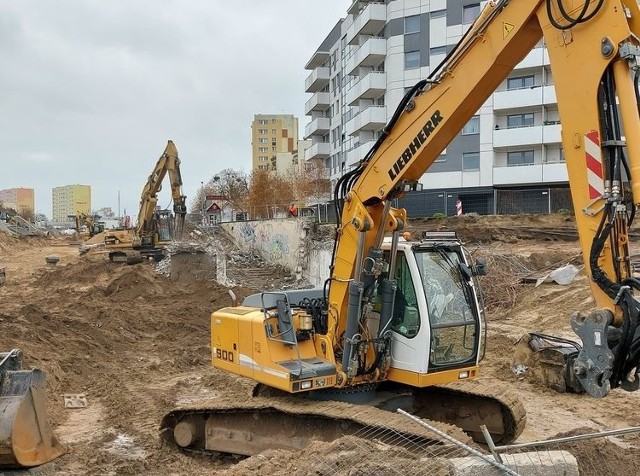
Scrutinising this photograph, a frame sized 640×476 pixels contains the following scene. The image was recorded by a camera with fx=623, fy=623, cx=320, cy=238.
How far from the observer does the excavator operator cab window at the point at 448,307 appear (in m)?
6.07

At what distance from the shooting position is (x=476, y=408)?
677 cm

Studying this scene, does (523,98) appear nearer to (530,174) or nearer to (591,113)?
(530,174)

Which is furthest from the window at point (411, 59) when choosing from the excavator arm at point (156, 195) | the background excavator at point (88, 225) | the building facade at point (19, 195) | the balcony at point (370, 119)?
the building facade at point (19, 195)

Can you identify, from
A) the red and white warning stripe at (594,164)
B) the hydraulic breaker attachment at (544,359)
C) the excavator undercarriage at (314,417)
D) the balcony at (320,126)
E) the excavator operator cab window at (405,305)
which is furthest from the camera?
the balcony at (320,126)

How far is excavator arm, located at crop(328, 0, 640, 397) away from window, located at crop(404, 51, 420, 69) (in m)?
36.0

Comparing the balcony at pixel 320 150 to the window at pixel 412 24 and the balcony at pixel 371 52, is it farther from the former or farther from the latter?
the window at pixel 412 24

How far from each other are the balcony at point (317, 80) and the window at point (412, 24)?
16066 millimetres

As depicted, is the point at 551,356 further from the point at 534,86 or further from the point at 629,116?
the point at 534,86

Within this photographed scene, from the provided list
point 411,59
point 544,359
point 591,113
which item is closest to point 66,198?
point 411,59

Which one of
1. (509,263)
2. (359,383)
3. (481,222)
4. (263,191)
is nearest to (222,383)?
(359,383)

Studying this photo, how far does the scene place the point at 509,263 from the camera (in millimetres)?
18391

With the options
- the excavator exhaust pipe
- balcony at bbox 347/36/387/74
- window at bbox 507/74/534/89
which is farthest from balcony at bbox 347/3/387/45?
the excavator exhaust pipe

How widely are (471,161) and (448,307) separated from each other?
3276 centimetres

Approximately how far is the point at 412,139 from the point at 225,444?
3757 mm
